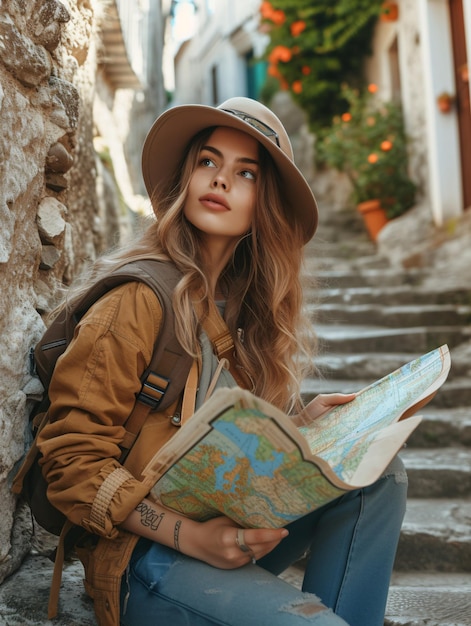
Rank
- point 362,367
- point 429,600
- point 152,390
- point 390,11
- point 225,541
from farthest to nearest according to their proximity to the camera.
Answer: point 390,11 < point 362,367 < point 429,600 < point 152,390 < point 225,541

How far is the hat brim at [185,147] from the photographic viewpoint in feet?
5.13

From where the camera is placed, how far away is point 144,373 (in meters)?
1.33

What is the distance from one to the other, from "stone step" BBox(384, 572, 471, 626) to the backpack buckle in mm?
1030

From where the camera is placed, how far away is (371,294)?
4641 millimetres

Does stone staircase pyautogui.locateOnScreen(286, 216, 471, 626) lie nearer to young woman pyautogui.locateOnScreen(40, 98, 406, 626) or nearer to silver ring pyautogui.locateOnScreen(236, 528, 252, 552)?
young woman pyautogui.locateOnScreen(40, 98, 406, 626)

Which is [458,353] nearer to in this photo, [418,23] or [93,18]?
[93,18]

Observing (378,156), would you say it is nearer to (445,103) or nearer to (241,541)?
(445,103)

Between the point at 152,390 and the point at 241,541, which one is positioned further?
the point at 152,390

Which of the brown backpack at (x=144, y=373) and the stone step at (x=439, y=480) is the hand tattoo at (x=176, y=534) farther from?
the stone step at (x=439, y=480)

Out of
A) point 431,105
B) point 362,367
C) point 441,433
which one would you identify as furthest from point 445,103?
point 441,433

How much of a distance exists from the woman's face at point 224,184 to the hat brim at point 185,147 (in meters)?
0.04

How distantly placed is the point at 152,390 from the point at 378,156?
17.8 feet

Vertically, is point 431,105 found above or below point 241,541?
above

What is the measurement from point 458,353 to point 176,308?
2.81 metres
